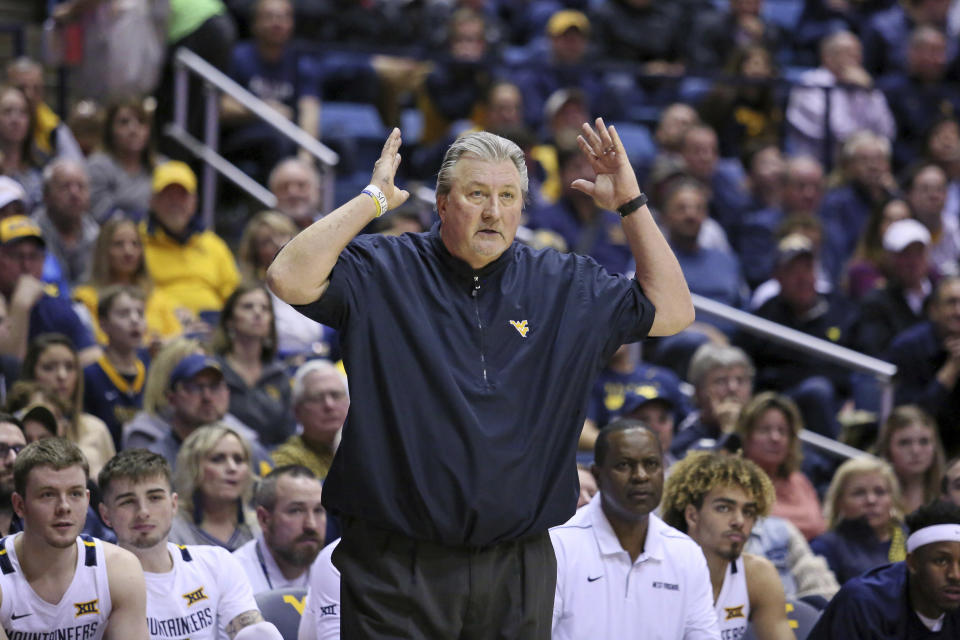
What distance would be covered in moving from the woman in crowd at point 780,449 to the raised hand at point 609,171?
3.77 m

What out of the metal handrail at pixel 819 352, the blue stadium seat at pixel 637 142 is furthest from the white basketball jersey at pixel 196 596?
the blue stadium seat at pixel 637 142

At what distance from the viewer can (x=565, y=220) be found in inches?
390

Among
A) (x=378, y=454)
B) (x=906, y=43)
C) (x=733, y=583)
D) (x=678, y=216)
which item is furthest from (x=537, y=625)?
(x=906, y=43)

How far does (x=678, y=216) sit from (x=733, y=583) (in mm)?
4178

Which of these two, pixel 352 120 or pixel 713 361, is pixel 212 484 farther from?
pixel 352 120

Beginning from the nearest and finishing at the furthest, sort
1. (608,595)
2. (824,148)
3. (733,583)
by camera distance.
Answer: (608,595), (733,583), (824,148)

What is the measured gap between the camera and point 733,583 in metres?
5.85

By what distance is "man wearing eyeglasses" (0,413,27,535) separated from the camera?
5.54 meters

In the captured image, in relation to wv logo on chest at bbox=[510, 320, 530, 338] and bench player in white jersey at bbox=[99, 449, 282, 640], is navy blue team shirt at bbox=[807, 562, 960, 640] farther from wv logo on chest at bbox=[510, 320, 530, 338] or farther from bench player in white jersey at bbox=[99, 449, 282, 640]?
wv logo on chest at bbox=[510, 320, 530, 338]

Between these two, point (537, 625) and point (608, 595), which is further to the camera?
point (608, 595)

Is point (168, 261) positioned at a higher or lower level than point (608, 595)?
higher

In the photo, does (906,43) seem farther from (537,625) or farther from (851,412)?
(537,625)

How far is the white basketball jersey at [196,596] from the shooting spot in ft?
17.3

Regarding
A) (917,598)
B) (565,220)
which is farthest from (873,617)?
(565,220)
